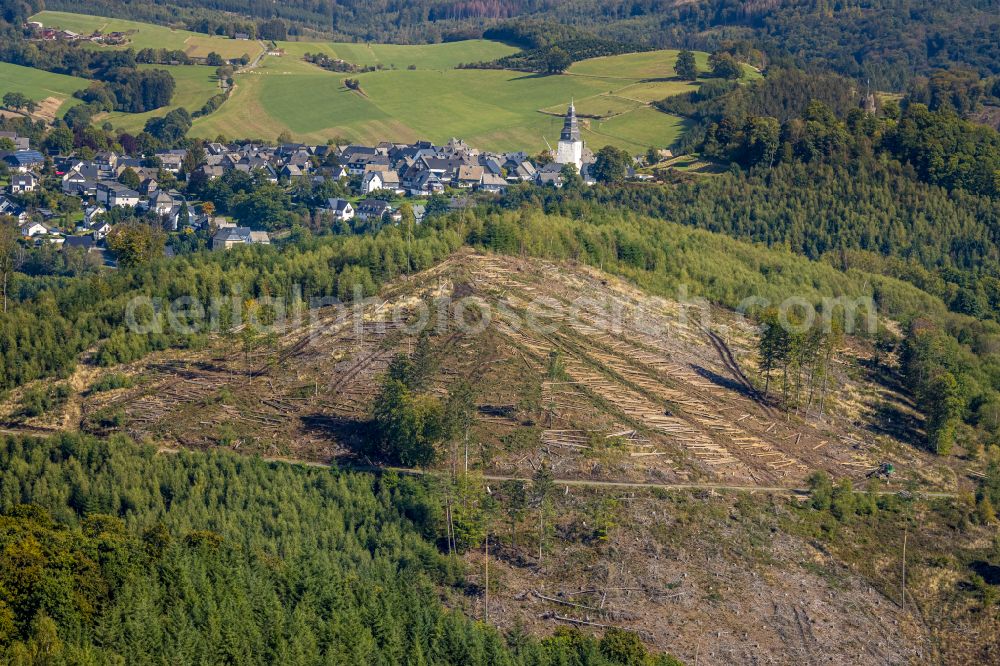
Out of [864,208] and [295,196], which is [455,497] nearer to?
[864,208]

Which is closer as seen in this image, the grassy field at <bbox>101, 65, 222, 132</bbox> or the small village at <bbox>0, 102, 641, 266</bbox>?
the small village at <bbox>0, 102, 641, 266</bbox>

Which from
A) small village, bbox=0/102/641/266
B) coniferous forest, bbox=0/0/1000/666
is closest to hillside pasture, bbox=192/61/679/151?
small village, bbox=0/102/641/266

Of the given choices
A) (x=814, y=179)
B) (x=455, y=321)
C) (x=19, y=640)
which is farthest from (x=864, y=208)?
(x=19, y=640)

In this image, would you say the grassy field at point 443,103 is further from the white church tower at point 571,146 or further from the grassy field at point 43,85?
the grassy field at point 43,85

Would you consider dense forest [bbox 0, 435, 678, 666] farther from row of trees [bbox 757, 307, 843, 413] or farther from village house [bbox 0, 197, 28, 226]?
village house [bbox 0, 197, 28, 226]

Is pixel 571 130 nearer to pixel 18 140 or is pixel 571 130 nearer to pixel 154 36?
pixel 18 140
